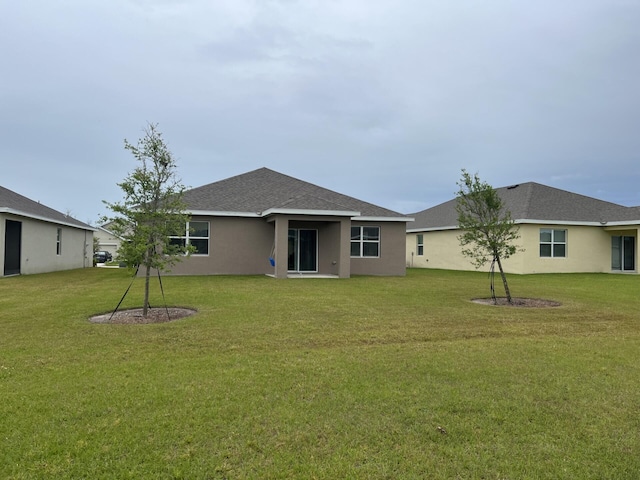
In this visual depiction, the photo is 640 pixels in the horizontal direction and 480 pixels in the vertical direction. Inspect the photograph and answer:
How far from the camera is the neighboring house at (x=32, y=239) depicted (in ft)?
58.3

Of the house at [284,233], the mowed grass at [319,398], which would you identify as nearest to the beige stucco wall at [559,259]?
the house at [284,233]

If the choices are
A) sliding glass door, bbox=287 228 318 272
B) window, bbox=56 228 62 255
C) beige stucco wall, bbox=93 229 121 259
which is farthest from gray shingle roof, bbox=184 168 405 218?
beige stucco wall, bbox=93 229 121 259

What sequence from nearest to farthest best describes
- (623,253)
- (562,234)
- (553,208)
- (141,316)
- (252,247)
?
(141,316), (252,247), (562,234), (553,208), (623,253)

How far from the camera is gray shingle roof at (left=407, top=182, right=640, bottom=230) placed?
22.2 metres

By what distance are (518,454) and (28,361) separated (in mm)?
5398

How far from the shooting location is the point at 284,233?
1677 cm

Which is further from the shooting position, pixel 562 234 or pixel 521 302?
pixel 562 234

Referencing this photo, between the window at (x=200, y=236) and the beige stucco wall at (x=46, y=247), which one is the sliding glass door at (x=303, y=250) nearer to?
the window at (x=200, y=236)

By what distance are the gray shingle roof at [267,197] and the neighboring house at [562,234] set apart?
22.7 ft

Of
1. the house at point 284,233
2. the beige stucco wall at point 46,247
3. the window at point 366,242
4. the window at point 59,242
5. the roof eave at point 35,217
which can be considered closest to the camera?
the roof eave at point 35,217

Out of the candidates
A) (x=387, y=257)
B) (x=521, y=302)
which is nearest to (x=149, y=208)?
(x=521, y=302)

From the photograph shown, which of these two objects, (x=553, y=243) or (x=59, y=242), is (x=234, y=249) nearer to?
(x=59, y=242)

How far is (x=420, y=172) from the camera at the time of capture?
28406mm

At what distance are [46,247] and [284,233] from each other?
535 inches
